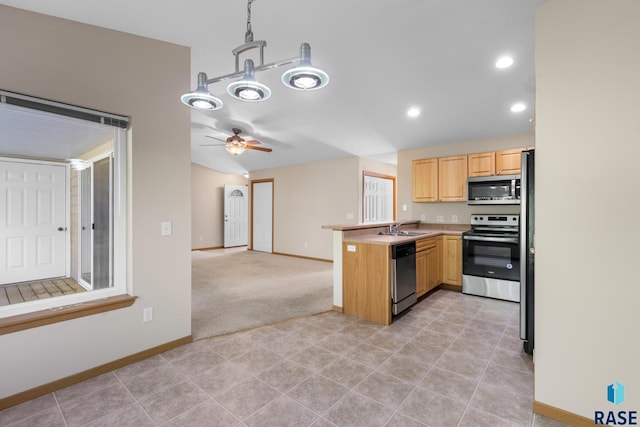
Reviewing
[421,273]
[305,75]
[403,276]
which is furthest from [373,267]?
[305,75]

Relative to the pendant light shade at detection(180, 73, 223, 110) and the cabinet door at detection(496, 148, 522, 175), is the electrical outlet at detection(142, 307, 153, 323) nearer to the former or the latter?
the pendant light shade at detection(180, 73, 223, 110)

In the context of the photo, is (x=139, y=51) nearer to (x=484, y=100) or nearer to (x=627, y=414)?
(x=484, y=100)

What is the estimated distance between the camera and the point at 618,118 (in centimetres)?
151

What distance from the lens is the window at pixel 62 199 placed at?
2080 mm

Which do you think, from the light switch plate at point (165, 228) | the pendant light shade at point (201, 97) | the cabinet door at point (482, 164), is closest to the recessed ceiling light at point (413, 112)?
the cabinet door at point (482, 164)

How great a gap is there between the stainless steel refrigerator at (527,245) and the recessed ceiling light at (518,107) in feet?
5.09

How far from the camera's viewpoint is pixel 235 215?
9.29 meters

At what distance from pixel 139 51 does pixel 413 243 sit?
133 inches

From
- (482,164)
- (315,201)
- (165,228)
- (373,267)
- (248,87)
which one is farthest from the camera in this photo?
(315,201)

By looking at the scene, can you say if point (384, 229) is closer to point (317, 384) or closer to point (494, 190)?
point (494, 190)

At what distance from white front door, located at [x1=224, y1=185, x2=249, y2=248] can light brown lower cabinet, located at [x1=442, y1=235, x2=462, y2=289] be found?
675 centimetres

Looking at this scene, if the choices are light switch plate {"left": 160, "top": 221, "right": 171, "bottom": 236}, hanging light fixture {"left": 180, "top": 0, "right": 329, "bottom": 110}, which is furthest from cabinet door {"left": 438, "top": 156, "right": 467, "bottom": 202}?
light switch plate {"left": 160, "top": 221, "right": 171, "bottom": 236}

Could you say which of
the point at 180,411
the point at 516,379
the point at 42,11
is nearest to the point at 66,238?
the point at 42,11

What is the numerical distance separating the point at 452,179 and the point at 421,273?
1.83 m
